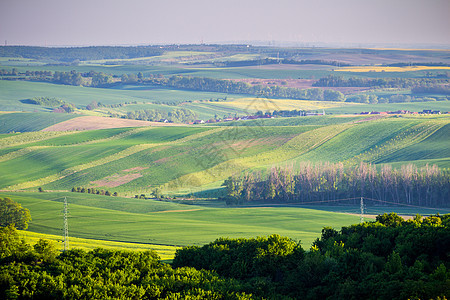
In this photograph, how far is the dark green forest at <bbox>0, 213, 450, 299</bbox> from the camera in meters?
38.1

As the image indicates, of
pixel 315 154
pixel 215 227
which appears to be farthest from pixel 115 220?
pixel 315 154

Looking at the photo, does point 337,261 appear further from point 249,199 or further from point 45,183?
point 45,183

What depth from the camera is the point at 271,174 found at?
324 ft

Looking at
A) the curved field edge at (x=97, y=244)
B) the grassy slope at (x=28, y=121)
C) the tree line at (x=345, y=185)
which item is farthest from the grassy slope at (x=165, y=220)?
the grassy slope at (x=28, y=121)

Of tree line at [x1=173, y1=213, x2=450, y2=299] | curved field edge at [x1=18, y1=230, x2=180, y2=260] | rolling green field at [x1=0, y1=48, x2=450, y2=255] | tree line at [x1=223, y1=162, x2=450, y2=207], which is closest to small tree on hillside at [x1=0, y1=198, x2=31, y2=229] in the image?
rolling green field at [x1=0, y1=48, x2=450, y2=255]

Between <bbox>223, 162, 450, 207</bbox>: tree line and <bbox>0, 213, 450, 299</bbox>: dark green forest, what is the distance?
1683 inches

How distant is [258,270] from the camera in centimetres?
4466

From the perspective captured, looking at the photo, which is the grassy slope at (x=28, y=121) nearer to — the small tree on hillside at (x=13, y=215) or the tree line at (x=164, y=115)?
the tree line at (x=164, y=115)

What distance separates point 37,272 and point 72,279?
3.76 m

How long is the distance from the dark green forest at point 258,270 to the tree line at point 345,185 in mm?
42747

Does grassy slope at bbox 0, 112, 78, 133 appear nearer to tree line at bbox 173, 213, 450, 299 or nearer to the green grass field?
the green grass field

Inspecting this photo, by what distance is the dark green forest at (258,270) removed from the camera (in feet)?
125

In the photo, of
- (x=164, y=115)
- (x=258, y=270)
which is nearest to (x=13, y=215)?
(x=258, y=270)

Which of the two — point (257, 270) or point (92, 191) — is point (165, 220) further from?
point (257, 270)
